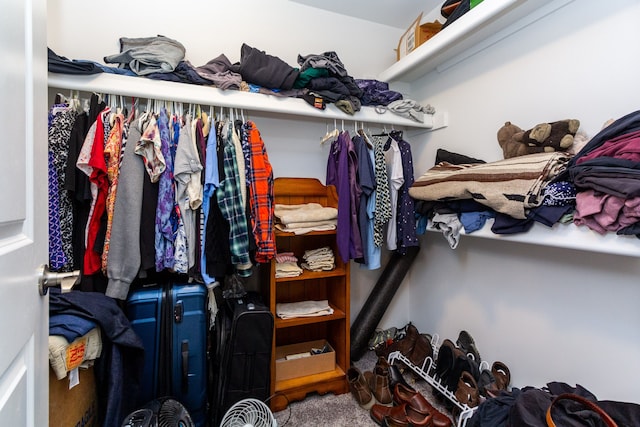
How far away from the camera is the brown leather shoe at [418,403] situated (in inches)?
56.9

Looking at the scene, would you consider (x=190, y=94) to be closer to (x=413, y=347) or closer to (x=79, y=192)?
(x=79, y=192)

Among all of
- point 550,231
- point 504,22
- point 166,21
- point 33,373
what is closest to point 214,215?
point 33,373

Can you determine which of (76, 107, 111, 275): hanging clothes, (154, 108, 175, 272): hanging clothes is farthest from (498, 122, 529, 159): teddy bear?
(76, 107, 111, 275): hanging clothes

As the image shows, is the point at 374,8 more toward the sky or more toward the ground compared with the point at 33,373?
more toward the sky

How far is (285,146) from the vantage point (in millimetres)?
2082

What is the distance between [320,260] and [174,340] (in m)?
0.90

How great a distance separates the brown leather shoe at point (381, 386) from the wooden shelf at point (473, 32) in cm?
197

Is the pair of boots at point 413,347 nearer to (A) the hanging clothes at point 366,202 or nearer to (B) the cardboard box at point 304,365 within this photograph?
(B) the cardboard box at point 304,365

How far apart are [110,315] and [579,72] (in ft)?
7.50

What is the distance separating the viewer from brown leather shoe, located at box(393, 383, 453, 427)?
1.45 m

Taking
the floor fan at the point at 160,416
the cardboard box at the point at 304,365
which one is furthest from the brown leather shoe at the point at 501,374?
the floor fan at the point at 160,416

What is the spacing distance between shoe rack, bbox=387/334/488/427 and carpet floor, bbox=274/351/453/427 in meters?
0.08

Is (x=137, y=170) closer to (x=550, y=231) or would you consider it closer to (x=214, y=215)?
(x=214, y=215)

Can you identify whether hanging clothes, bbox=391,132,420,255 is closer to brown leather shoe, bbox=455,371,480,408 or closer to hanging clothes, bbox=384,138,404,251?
hanging clothes, bbox=384,138,404,251
